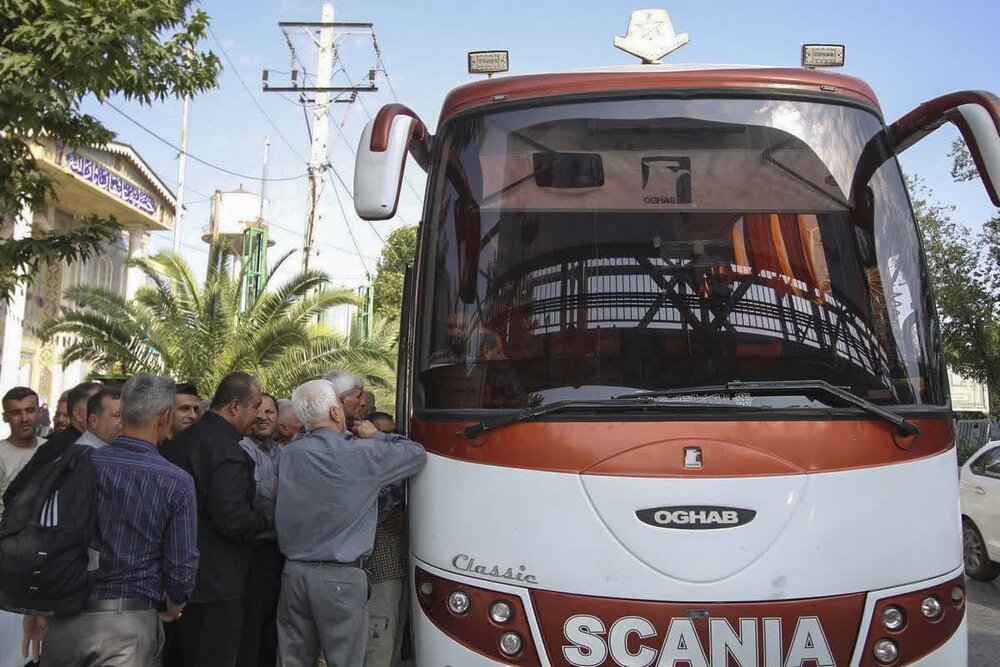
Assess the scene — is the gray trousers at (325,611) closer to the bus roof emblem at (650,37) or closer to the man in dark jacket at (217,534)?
the man in dark jacket at (217,534)

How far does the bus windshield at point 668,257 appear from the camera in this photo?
3684 mm

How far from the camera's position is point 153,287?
16.1 metres

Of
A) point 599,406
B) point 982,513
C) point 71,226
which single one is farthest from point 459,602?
point 71,226

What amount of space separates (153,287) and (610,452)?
46.3 ft

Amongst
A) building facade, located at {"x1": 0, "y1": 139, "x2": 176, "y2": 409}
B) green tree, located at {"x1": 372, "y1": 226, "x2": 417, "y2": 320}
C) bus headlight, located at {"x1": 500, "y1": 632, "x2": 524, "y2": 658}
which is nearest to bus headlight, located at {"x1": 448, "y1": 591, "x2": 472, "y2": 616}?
bus headlight, located at {"x1": 500, "y1": 632, "x2": 524, "y2": 658}

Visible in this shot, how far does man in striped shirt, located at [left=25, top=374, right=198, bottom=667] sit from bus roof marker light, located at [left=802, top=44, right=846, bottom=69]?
10.4 ft

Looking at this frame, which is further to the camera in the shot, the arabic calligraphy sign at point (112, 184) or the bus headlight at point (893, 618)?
the arabic calligraphy sign at point (112, 184)

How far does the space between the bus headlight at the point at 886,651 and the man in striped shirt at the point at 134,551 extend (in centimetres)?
254

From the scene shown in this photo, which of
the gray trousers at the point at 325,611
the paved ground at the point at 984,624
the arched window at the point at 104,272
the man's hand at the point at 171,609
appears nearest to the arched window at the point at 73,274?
the arched window at the point at 104,272

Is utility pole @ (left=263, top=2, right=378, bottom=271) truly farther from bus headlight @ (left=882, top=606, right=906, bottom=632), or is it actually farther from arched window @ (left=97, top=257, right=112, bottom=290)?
bus headlight @ (left=882, top=606, right=906, bottom=632)

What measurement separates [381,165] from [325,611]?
1960 millimetres

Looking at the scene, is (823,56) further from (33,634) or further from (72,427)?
(33,634)

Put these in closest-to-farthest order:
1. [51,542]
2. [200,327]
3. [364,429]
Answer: [51,542] → [364,429] → [200,327]

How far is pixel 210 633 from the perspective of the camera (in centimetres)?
445
